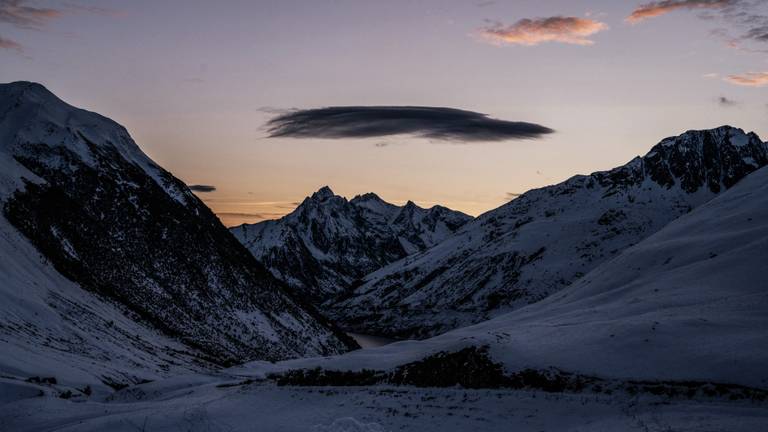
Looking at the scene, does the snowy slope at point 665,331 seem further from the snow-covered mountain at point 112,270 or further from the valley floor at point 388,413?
the snow-covered mountain at point 112,270

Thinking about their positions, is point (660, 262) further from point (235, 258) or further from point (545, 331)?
point (235, 258)

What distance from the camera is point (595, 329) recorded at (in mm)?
38219

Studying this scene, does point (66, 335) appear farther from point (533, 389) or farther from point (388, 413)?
point (533, 389)

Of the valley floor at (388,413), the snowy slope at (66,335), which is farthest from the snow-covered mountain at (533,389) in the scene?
the snowy slope at (66,335)

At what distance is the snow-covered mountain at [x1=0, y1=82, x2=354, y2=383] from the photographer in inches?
2448

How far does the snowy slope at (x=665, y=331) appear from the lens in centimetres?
2988

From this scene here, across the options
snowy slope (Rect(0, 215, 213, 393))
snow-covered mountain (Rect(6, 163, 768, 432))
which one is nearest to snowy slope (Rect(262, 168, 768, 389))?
snow-covered mountain (Rect(6, 163, 768, 432))

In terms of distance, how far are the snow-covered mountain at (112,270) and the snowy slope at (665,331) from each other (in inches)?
811

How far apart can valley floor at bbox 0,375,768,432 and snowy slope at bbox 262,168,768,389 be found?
2.88m

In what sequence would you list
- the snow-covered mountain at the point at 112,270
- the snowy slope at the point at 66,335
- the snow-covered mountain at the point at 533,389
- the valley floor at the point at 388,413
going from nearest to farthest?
the valley floor at the point at 388,413
the snow-covered mountain at the point at 533,389
the snowy slope at the point at 66,335
the snow-covered mountain at the point at 112,270

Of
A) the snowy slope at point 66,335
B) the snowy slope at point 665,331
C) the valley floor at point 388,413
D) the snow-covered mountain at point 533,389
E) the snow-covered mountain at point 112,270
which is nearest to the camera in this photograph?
the valley floor at point 388,413

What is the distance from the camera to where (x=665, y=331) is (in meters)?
34.6

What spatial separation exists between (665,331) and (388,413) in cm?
1650

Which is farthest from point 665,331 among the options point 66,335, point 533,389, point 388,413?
point 66,335
